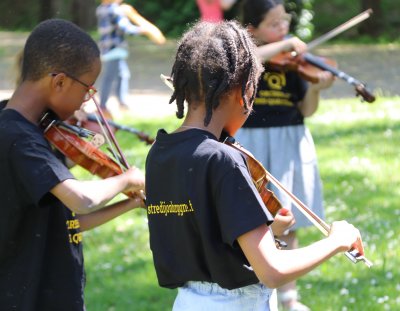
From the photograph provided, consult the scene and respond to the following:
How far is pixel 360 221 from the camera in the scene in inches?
227

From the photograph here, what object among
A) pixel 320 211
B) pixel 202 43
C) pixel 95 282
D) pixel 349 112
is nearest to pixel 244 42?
pixel 202 43

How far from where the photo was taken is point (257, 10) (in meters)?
4.28

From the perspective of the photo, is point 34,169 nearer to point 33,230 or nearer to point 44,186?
point 44,186

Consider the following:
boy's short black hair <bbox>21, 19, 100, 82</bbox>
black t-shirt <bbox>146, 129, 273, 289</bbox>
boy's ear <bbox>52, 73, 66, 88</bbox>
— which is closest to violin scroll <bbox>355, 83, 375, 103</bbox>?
boy's short black hair <bbox>21, 19, 100, 82</bbox>

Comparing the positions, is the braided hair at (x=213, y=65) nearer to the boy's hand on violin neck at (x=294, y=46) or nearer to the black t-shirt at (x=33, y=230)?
the black t-shirt at (x=33, y=230)

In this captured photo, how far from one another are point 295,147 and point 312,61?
47 centimetres

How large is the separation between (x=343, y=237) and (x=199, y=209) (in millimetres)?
390

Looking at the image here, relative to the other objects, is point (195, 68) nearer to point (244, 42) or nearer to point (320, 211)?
point (244, 42)

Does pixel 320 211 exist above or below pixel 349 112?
above

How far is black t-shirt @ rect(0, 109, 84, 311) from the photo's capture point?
2.72 m

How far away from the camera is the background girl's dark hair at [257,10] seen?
4270 mm

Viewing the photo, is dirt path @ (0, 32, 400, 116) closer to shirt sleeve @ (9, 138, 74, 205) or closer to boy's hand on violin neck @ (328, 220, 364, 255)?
shirt sleeve @ (9, 138, 74, 205)

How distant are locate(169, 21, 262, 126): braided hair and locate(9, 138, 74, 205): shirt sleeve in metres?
0.55

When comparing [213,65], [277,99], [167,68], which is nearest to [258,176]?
[213,65]
